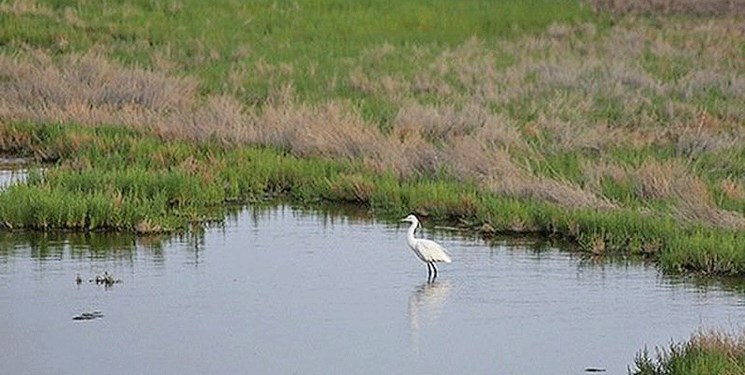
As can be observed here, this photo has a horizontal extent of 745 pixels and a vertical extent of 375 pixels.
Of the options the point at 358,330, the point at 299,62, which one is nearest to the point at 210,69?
the point at 299,62

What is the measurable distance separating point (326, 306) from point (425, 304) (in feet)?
2.83

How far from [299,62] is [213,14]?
5.58m

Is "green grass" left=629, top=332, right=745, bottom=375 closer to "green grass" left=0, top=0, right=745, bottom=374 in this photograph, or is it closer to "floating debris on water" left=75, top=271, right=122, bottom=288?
"green grass" left=0, top=0, right=745, bottom=374

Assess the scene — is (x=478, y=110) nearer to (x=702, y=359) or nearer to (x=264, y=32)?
(x=264, y=32)

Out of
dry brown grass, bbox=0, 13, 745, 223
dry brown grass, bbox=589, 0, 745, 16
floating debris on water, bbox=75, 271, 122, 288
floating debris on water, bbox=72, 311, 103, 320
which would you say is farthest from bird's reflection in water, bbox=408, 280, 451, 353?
dry brown grass, bbox=589, 0, 745, 16

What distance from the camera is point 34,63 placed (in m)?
29.5

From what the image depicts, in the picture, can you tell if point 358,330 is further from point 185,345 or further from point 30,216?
point 30,216

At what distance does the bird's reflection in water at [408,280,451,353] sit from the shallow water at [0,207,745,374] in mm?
18

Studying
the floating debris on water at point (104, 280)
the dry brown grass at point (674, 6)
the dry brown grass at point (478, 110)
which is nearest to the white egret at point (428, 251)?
the floating debris on water at point (104, 280)

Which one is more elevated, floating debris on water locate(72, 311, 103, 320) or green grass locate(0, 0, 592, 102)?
green grass locate(0, 0, 592, 102)

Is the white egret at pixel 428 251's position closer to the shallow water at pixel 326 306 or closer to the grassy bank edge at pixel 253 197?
the shallow water at pixel 326 306

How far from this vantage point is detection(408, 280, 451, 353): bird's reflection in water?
44.3ft

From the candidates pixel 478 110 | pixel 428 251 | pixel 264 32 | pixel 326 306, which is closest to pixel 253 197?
pixel 428 251

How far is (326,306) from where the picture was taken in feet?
46.6
